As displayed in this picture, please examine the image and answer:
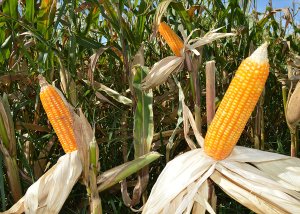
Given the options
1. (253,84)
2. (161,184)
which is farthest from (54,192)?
(253,84)

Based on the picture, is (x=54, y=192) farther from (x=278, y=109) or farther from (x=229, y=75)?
(x=278, y=109)

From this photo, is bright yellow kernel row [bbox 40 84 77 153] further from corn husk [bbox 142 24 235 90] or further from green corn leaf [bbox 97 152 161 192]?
corn husk [bbox 142 24 235 90]

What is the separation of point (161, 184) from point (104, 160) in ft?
4.16

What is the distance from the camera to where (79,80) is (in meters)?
3.79

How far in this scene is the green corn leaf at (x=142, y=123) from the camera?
261cm

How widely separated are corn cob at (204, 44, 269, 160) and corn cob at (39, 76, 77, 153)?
748mm

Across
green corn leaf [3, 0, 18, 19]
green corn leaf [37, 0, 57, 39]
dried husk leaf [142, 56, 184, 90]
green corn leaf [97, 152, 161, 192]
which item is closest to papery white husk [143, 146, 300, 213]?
green corn leaf [97, 152, 161, 192]

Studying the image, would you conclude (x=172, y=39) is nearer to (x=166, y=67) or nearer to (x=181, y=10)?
(x=166, y=67)

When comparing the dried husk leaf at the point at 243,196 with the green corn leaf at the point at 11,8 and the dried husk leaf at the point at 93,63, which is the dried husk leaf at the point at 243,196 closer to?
the dried husk leaf at the point at 93,63

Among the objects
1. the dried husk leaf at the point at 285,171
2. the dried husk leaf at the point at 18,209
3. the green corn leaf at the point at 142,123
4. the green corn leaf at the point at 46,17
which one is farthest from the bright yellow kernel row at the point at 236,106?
the green corn leaf at the point at 46,17

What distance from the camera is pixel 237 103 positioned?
200 centimetres

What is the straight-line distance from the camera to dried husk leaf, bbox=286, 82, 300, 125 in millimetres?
2584

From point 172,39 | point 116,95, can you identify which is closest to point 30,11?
point 116,95

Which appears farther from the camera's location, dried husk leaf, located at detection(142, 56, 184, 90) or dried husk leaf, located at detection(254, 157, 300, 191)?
dried husk leaf, located at detection(142, 56, 184, 90)
